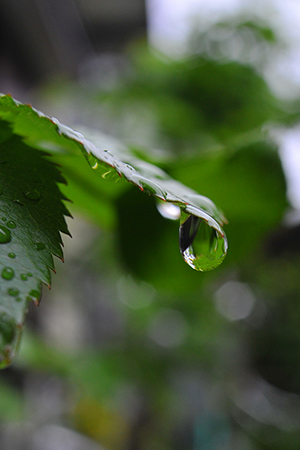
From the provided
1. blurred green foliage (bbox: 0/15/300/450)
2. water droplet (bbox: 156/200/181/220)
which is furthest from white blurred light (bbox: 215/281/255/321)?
water droplet (bbox: 156/200/181/220)

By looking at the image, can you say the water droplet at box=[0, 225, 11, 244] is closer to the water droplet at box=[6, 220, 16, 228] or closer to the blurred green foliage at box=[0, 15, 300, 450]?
the water droplet at box=[6, 220, 16, 228]

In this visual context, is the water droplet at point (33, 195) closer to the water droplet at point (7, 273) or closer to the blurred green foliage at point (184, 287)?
the water droplet at point (7, 273)

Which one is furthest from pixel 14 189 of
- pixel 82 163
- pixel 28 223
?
pixel 82 163

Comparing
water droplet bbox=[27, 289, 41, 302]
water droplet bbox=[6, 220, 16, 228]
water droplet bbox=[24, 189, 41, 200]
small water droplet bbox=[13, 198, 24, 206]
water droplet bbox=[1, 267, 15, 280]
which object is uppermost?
small water droplet bbox=[13, 198, 24, 206]

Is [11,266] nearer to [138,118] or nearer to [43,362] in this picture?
[43,362]

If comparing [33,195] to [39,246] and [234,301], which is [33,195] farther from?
[234,301]

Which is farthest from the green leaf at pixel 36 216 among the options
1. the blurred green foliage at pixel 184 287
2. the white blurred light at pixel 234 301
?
the white blurred light at pixel 234 301

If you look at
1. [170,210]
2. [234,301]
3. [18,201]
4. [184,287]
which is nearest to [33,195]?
[18,201]
